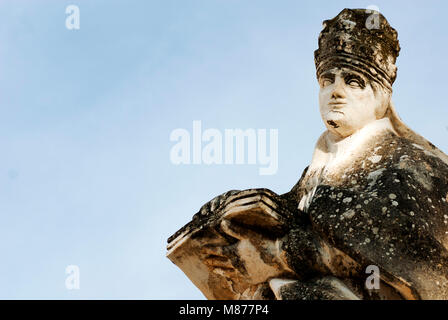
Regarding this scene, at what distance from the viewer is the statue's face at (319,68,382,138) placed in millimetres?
11852

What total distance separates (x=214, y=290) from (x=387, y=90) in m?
2.44

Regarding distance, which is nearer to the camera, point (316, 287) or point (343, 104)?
point (316, 287)

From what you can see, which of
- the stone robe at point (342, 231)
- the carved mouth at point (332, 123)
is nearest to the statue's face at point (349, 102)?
the carved mouth at point (332, 123)

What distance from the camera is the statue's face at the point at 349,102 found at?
38.9ft

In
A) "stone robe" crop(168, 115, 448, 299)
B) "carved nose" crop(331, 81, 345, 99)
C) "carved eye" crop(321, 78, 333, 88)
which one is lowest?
"stone robe" crop(168, 115, 448, 299)

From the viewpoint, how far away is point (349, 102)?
11859 millimetres

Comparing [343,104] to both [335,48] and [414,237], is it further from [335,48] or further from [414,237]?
[414,237]

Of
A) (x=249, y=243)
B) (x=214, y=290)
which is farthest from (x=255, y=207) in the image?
(x=214, y=290)

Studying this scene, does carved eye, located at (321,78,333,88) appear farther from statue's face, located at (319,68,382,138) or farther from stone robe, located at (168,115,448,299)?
stone robe, located at (168,115,448,299)

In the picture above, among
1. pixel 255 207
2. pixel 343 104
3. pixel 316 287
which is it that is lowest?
pixel 316 287

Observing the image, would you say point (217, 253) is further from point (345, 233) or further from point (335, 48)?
point (335, 48)

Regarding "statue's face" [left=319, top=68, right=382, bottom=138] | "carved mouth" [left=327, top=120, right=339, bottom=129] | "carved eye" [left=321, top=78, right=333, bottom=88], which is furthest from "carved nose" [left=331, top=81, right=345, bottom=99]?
"carved mouth" [left=327, top=120, right=339, bottom=129]

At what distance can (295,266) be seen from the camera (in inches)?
442

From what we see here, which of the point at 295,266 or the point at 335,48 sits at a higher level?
the point at 335,48
